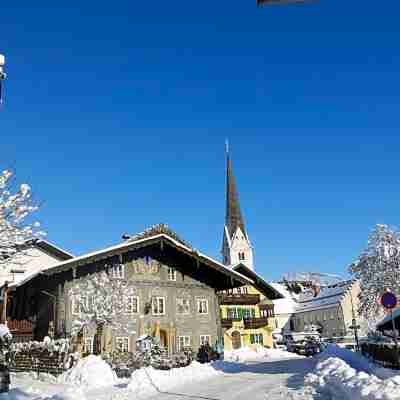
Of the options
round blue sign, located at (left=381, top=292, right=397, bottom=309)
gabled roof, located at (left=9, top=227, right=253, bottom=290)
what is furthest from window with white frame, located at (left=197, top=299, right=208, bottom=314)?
round blue sign, located at (left=381, top=292, right=397, bottom=309)

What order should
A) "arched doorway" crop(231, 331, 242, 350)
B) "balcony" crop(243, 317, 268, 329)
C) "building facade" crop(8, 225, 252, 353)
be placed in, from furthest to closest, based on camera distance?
"balcony" crop(243, 317, 268, 329)
"arched doorway" crop(231, 331, 242, 350)
"building facade" crop(8, 225, 252, 353)

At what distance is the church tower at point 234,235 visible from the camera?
91938 millimetres

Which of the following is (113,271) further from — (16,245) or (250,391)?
(250,391)

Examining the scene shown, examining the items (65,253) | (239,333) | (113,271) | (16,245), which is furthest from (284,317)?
(16,245)

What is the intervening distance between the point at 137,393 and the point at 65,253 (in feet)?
97.4

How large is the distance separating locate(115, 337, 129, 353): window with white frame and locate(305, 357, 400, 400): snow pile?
58.7ft

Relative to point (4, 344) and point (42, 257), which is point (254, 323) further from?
point (4, 344)

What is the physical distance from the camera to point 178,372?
2106 centimetres

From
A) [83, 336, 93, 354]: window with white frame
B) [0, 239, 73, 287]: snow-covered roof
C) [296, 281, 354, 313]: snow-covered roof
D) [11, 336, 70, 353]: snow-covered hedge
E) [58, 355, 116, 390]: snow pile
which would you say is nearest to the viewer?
[58, 355, 116, 390]: snow pile

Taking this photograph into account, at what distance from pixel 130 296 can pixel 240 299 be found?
17170 mm

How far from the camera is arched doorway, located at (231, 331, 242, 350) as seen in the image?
46.8 metres

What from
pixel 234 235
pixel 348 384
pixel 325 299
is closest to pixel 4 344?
pixel 348 384

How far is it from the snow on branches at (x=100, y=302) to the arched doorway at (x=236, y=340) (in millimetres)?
16887

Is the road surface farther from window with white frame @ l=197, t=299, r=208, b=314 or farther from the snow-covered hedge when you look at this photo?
window with white frame @ l=197, t=299, r=208, b=314
